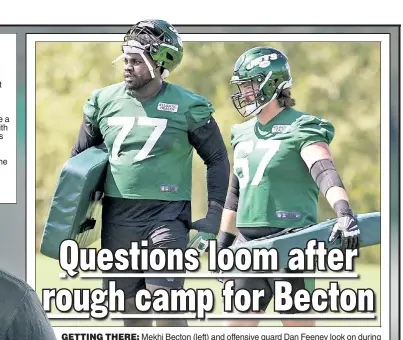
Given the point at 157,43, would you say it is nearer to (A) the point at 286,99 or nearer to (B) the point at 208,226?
(A) the point at 286,99

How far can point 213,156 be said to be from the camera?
11.2 feet

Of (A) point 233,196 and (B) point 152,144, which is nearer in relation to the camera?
(B) point 152,144

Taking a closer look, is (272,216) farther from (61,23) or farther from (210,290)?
(61,23)

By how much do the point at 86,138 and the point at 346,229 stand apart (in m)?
1.21

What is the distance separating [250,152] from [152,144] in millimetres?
427

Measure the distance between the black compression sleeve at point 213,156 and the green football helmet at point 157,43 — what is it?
0.31 meters

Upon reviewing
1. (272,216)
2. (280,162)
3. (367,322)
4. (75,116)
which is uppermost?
(75,116)

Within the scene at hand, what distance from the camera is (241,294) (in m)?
3.43

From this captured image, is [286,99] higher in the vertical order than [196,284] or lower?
higher

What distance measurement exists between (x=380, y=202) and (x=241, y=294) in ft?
2.41

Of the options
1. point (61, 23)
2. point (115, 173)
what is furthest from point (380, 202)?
point (61, 23)
